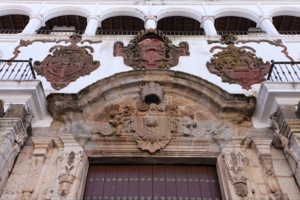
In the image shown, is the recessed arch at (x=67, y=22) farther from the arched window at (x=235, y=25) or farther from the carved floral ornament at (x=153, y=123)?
the carved floral ornament at (x=153, y=123)

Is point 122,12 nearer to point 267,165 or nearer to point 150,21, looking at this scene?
point 150,21

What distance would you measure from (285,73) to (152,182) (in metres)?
4.01

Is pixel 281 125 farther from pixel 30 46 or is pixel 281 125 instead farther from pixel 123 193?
pixel 30 46

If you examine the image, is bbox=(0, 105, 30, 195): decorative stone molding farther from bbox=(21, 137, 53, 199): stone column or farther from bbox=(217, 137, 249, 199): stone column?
bbox=(217, 137, 249, 199): stone column

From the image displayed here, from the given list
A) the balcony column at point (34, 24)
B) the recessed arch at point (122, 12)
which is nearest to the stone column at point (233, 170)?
the recessed arch at point (122, 12)

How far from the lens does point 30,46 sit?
8227 mm

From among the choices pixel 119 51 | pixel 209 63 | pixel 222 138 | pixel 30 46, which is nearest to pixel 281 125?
pixel 222 138

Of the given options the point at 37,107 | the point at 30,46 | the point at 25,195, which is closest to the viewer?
the point at 25,195

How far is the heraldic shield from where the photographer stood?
5.73m

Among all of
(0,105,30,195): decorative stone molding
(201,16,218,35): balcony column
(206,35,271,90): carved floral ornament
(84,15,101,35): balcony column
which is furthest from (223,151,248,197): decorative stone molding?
(84,15,101,35): balcony column

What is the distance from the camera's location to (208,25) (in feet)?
32.2

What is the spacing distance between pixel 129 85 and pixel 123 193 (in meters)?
2.26

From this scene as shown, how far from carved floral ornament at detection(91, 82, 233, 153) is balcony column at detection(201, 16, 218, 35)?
3.68m

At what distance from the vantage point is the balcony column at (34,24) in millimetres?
9289
